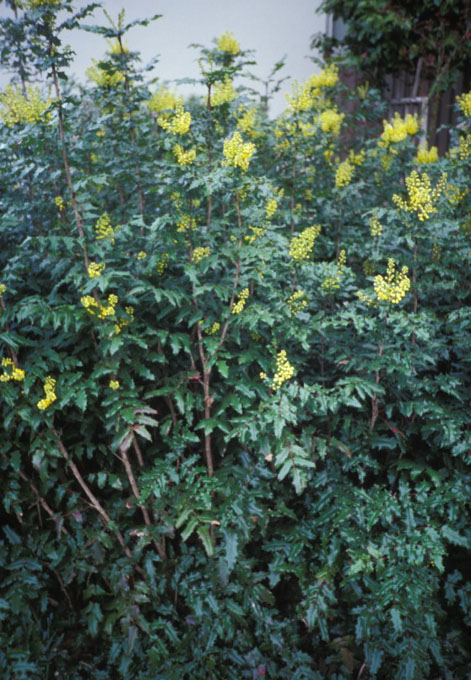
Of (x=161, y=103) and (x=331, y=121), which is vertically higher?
(x=161, y=103)

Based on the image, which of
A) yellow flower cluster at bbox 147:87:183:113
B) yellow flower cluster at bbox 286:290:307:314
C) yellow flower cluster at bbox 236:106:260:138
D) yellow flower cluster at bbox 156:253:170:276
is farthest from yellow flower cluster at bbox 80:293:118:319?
yellow flower cluster at bbox 147:87:183:113

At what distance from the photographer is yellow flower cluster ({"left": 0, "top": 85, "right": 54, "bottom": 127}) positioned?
2.26 m

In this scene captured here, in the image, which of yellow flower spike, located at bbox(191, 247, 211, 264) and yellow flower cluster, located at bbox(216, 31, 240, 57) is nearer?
yellow flower spike, located at bbox(191, 247, 211, 264)

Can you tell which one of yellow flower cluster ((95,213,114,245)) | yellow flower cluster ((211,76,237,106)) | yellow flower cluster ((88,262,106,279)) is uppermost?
yellow flower cluster ((211,76,237,106))

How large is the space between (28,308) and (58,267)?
0.23 m

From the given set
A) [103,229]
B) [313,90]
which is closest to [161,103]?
[313,90]

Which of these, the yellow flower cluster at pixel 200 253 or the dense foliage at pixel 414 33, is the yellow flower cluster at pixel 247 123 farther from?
the dense foliage at pixel 414 33

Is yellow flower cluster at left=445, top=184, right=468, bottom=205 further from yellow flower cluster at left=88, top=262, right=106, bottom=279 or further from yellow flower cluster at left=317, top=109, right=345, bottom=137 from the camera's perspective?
yellow flower cluster at left=88, top=262, right=106, bottom=279

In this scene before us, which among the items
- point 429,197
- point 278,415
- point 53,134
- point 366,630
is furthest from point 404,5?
point 366,630

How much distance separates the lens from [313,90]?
11.8ft

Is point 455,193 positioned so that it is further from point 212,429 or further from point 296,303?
point 212,429

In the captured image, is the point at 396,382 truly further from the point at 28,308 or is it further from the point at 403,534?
the point at 28,308

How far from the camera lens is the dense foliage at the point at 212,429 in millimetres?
1807

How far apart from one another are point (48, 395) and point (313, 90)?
2949 mm
